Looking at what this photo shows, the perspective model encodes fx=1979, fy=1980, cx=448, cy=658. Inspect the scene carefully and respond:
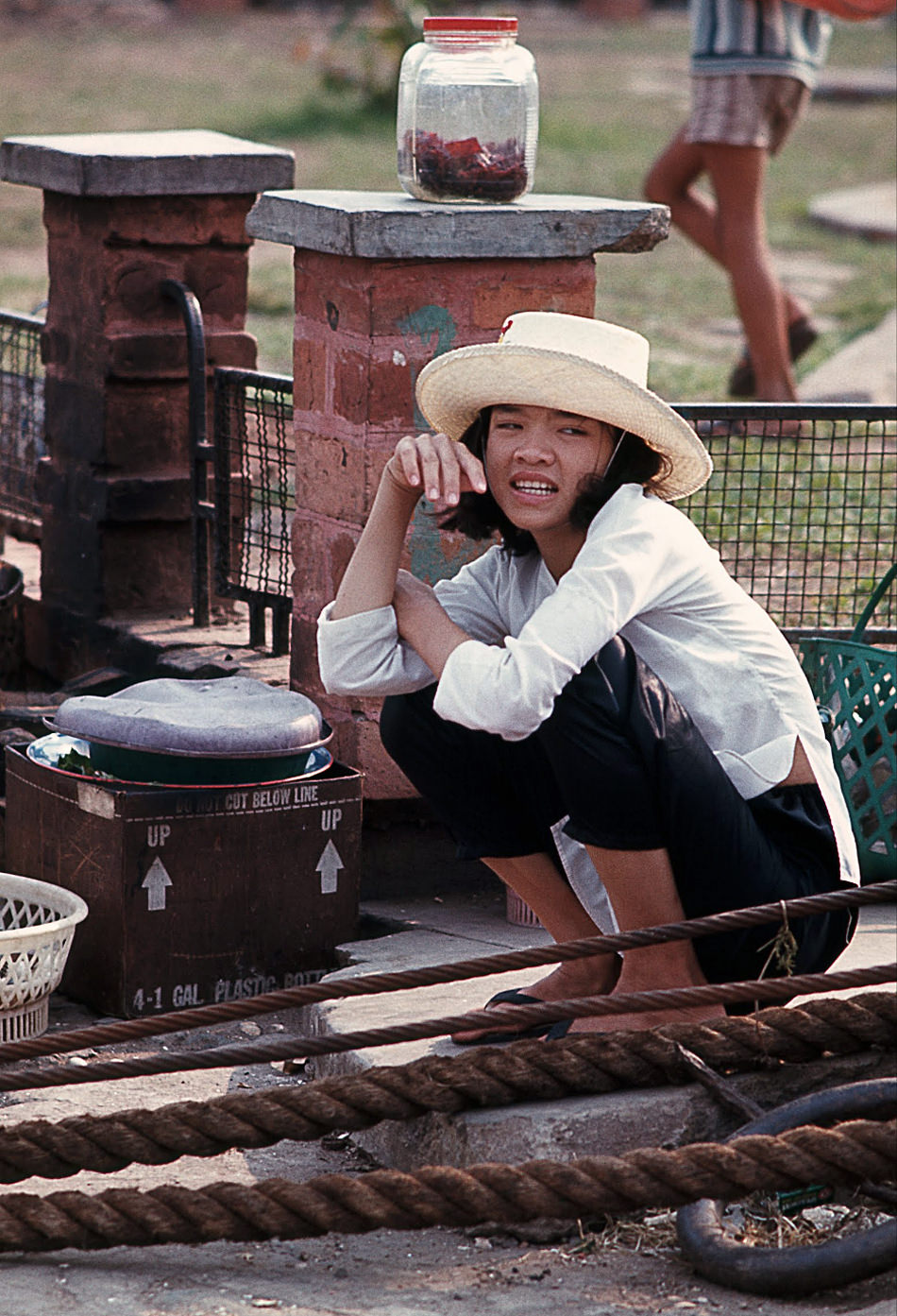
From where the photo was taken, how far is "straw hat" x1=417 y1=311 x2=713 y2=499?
2.98 m

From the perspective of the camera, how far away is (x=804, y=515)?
254 inches

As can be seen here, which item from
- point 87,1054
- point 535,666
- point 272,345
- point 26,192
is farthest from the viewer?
point 26,192

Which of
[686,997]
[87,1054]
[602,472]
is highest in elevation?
[602,472]

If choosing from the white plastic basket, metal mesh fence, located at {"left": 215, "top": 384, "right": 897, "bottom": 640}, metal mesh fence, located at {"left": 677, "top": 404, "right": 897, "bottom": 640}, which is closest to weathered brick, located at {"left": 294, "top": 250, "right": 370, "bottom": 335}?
metal mesh fence, located at {"left": 215, "top": 384, "right": 897, "bottom": 640}

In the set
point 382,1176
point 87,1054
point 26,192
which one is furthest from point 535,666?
point 26,192

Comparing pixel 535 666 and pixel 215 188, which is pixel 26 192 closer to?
pixel 215 188

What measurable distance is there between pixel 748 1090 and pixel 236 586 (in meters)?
2.32

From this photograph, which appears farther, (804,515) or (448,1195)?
(804,515)

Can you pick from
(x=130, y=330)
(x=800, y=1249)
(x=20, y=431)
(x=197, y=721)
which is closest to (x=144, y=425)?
(x=130, y=330)

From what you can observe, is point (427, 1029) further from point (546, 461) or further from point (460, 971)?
point (546, 461)

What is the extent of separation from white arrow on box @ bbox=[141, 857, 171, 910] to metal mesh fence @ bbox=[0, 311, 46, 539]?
7.79 ft

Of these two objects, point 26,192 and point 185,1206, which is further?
point 26,192

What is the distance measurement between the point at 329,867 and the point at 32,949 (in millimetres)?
668

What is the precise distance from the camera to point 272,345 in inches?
361
